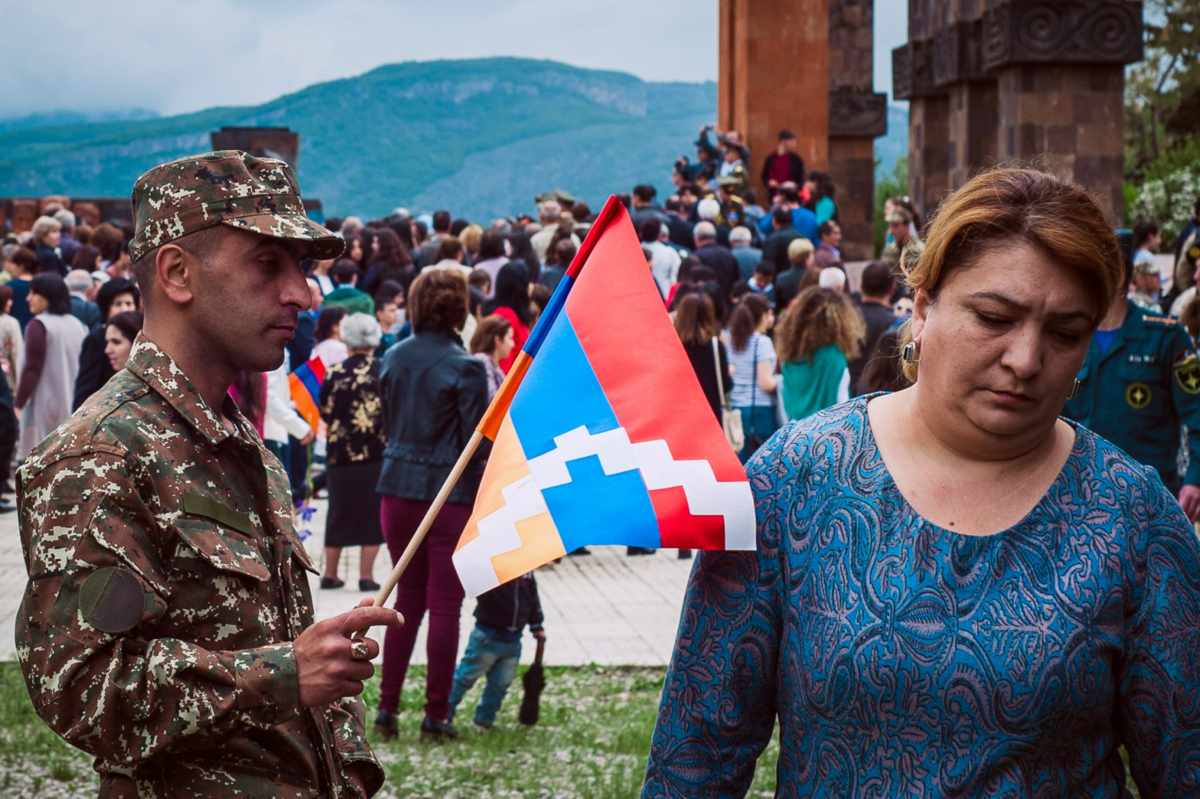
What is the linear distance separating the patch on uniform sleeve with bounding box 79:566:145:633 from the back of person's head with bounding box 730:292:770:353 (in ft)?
29.6

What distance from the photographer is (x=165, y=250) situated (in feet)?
9.42

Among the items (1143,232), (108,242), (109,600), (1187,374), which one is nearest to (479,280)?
(108,242)

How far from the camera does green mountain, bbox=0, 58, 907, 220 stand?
115500mm

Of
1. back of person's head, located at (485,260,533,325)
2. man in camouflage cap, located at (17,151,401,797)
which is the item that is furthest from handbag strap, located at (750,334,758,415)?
man in camouflage cap, located at (17,151,401,797)

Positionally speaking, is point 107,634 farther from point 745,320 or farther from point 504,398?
point 745,320

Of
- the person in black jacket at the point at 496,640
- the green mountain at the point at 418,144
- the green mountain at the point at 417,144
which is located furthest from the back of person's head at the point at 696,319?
the green mountain at the point at 418,144

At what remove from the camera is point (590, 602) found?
10445 mm

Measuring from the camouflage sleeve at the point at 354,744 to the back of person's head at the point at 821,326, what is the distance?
7.07m

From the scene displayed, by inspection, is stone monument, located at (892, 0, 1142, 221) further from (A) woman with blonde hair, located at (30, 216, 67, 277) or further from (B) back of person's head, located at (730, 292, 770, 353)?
(A) woman with blonde hair, located at (30, 216, 67, 277)

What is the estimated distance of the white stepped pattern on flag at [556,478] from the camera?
2.86 m

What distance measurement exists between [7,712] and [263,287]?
5618 mm

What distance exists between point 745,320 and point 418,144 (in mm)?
125510

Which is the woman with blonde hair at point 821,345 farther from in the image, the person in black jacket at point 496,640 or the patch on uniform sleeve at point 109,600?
the patch on uniform sleeve at point 109,600

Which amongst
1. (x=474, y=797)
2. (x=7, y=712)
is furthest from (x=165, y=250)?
(x=7, y=712)
